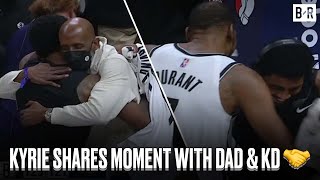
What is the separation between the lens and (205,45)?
2.10 metres

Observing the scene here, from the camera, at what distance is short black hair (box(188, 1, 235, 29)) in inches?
81.6

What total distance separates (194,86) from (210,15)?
0.32 metres

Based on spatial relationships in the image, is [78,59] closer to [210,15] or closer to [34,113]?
[34,113]

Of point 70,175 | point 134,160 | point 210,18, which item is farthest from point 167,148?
point 210,18

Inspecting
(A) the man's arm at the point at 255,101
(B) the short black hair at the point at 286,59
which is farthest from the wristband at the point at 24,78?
(B) the short black hair at the point at 286,59

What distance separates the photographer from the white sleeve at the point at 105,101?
2100 mm

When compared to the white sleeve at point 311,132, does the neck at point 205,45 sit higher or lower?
higher

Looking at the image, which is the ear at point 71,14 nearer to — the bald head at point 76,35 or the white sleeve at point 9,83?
the bald head at point 76,35

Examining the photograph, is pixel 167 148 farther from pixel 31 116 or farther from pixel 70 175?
pixel 31 116

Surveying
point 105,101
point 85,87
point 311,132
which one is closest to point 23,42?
point 85,87

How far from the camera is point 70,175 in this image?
7.09 ft

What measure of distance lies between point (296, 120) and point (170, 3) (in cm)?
75

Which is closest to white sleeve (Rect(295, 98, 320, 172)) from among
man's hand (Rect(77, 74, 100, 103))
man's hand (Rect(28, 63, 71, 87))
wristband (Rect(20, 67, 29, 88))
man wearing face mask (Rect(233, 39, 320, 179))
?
man wearing face mask (Rect(233, 39, 320, 179))

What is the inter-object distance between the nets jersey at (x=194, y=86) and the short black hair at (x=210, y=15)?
13 centimetres
